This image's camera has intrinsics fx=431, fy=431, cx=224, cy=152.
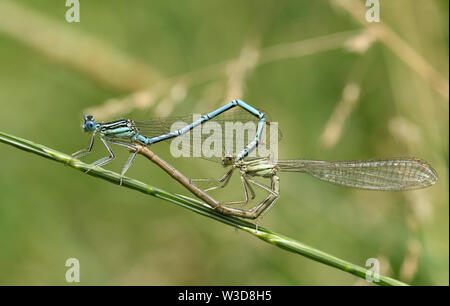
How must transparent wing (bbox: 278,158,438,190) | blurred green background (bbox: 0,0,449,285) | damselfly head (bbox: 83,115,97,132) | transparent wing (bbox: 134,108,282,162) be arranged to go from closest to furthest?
transparent wing (bbox: 278,158,438,190), damselfly head (bbox: 83,115,97,132), transparent wing (bbox: 134,108,282,162), blurred green background (bbox: 0,0,449,285)

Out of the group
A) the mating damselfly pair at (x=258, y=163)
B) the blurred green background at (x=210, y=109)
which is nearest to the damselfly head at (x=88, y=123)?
the mating damselfly pair at (x=258, y=163)

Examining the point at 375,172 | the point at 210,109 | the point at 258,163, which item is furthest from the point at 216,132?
the point at 375,172

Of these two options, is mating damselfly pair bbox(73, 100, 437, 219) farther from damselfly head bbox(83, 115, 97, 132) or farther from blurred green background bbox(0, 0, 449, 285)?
blurred green background bbox(0, 0, 449, 285)

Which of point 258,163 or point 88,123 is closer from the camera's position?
point 88,123

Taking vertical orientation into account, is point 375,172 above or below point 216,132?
below

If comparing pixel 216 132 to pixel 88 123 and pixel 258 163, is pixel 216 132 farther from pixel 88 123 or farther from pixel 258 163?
pixel 88 123

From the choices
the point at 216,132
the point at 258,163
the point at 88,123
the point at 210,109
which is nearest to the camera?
the point at 88,123

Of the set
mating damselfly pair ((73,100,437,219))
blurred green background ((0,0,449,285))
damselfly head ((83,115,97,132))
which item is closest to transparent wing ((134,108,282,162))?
mating damselfly pair ((73,100,437,219))

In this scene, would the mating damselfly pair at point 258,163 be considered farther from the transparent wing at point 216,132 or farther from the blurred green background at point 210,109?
the blurred green background at point 210,109
